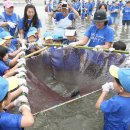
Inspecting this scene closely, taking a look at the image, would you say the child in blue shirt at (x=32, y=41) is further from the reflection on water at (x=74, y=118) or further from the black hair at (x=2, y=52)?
the reflection on water at (x=74, y=118)

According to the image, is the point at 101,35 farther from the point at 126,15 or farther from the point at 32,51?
the point at 126,15

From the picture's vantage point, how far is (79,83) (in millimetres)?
5234

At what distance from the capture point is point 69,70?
5379mm

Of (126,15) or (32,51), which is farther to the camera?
(126,15)

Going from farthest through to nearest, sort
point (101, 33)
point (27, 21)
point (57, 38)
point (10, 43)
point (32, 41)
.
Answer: point (27, 21) < point (57, 38) < point (32, 41) < point (10, 43) < point (101, 33)

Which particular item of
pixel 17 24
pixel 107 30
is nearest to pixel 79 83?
pixel 107 30

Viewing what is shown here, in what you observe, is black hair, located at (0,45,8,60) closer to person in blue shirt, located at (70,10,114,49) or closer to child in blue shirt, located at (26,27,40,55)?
child in blue shirt, located at (26,27,40,55)

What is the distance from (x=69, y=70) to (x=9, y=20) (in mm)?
2314

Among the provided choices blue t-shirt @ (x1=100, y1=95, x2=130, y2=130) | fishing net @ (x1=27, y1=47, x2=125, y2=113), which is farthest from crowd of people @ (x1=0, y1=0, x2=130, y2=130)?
fishing net @ (x1=27, y1=47, x2=125, y2=113)

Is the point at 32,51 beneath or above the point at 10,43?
beneath

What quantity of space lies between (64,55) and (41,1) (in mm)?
33983

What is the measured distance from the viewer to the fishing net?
15.3 ft

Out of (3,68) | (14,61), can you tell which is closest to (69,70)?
(14,61)

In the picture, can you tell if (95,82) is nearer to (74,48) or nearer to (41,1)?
(74,48)
